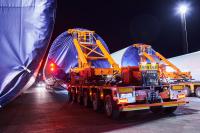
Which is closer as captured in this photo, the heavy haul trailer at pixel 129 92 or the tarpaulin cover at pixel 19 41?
the tarpaulin cover at pixel 19 41

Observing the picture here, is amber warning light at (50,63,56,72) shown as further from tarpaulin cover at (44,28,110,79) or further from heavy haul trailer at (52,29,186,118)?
heavy haul trailer at (52,29,186,118)

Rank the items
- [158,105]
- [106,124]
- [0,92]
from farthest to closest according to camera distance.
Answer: [158,105] → [106,124] → [0,92]

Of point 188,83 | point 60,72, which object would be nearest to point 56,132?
point 60,72

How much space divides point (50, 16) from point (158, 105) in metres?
7.86

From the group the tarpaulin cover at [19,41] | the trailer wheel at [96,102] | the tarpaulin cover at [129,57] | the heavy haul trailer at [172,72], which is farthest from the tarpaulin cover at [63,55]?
the tarpaulin cover at [19,41]

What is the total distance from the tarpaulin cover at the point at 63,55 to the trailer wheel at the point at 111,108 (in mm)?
7477

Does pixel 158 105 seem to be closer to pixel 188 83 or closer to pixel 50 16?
pixel 50 16

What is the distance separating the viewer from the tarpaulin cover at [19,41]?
225 centimetres

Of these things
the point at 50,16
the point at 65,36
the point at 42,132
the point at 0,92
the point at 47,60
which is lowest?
the point at 42,132

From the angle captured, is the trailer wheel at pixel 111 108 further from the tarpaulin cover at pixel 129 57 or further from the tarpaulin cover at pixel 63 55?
the tarpaulin cover at pixel 129 57

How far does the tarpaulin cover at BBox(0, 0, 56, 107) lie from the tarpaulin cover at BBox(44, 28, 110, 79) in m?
15.1

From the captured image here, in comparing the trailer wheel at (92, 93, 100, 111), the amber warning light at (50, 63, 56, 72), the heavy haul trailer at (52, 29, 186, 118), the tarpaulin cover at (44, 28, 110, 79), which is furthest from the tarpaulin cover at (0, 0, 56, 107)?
the amber warning light at (50, 63, 56, 72)

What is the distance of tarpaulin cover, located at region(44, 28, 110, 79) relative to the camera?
1777cm

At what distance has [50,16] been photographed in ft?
7.68
